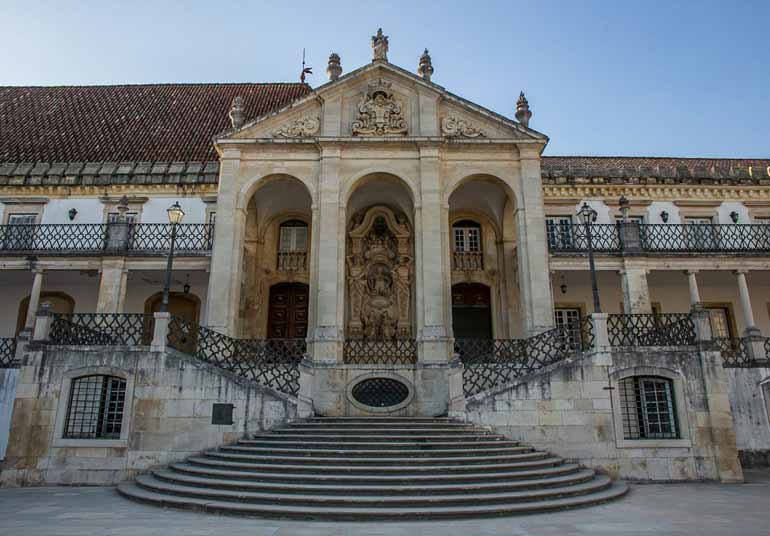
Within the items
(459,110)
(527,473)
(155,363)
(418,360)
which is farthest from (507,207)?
(155,363)

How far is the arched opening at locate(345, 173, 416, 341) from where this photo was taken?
18547mm

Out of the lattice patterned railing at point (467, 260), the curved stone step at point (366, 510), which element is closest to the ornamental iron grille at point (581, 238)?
the lattice patterned railing at point (467, 260)

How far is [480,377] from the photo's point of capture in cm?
1372

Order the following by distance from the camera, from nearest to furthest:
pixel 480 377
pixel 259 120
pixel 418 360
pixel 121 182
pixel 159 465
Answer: pixel 159 465, pixel 480 377, pixel 418 360, pixel 259 120, pixel 121 182

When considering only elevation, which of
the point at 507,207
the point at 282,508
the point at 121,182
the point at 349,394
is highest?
the point at 121,182

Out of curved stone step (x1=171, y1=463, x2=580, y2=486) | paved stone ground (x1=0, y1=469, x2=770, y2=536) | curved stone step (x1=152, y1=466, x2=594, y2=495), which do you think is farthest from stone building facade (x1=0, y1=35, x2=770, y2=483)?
paved stone ground (x1=0, y1=469, x2=770, y2=536)

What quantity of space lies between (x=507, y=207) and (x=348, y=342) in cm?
798

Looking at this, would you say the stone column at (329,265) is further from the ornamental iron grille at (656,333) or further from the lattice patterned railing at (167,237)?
the ornamental iron grille at (656,333)

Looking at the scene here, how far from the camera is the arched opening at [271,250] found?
18719 millimetres

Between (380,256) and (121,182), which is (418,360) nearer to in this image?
(380,256)

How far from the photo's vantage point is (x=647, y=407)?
42.0ft

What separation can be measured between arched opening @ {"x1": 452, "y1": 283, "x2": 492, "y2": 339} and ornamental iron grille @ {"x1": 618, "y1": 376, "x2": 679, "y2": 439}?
22.3 feet

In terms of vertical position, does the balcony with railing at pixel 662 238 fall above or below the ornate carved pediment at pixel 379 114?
below

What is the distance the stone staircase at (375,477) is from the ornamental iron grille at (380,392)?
1.52 m
